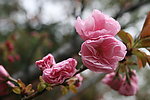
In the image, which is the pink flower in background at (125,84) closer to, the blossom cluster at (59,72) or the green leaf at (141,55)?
the green leaf at (141,55)

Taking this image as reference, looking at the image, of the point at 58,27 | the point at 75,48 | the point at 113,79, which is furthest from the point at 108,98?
the point at 113,79

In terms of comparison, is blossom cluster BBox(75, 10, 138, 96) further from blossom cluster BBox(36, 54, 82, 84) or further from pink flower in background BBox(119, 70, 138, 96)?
pink flower in background BBox(119, 70, 138, 96)

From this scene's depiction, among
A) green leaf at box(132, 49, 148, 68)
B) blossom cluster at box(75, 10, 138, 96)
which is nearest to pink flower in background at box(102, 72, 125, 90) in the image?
green leaf at box(132, 49, 148, 68)

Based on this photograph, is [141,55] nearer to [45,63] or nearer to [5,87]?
[45,63]

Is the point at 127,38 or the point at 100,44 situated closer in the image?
the point at 100,44

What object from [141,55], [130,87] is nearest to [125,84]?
[130,87]

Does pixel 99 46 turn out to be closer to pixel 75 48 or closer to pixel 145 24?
pixel 145 24
